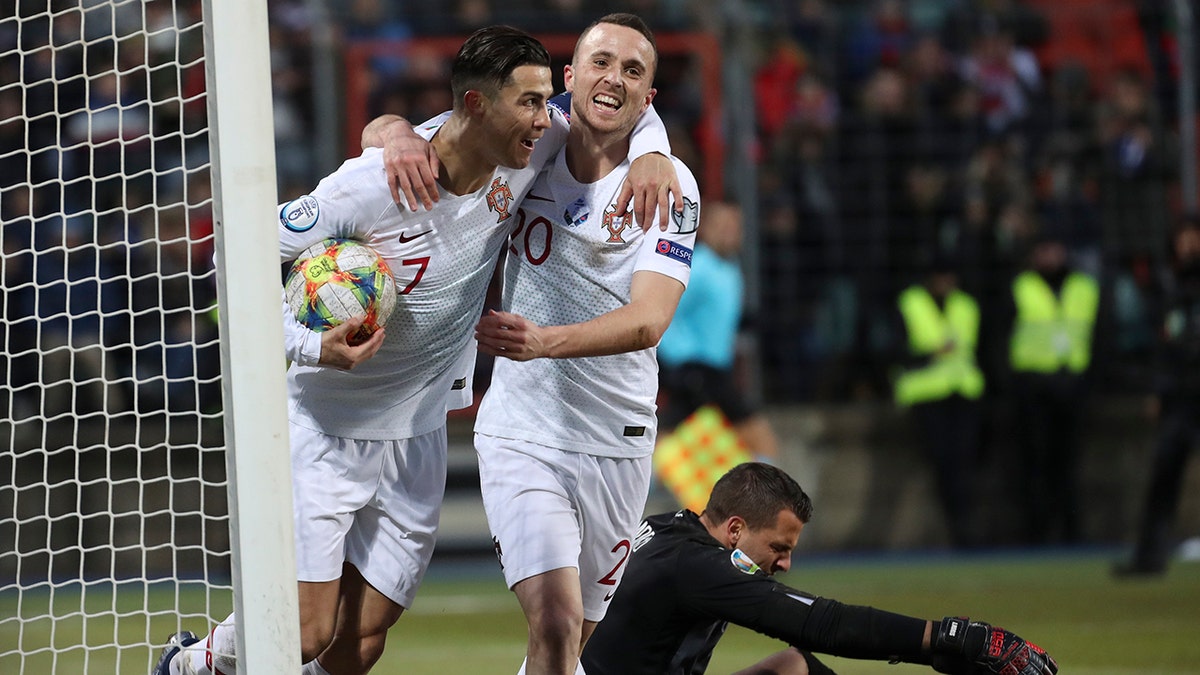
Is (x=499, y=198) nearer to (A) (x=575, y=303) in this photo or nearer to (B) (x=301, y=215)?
(A) (x=575, y=303)

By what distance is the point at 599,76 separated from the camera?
5.36 metres

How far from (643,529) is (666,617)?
443mm

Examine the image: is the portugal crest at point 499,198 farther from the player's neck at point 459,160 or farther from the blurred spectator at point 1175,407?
the blurred spectator at point 1175,407

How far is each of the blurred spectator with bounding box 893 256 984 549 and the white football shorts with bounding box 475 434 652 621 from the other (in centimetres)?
751

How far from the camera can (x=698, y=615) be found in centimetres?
500

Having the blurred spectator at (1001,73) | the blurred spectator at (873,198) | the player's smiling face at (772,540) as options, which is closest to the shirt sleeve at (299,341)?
the player's smiling face at (772,540)

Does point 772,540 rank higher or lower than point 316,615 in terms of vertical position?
higher

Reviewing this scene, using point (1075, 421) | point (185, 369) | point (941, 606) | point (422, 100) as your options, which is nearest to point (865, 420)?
point (1075, 421)

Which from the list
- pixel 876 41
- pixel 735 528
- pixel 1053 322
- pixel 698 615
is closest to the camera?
pixel 698 615

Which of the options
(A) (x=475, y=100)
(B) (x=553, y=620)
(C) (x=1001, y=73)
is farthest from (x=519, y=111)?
(C) (x=1001, y=73)

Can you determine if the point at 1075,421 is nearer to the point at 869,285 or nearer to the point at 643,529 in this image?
the point at 869,285

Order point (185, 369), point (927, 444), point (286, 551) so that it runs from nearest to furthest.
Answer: point (286, 551)
point (185, 369)
point (927, 444)

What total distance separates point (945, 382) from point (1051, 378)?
0.87m

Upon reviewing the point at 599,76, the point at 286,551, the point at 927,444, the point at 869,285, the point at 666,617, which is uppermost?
the point at 599,76
